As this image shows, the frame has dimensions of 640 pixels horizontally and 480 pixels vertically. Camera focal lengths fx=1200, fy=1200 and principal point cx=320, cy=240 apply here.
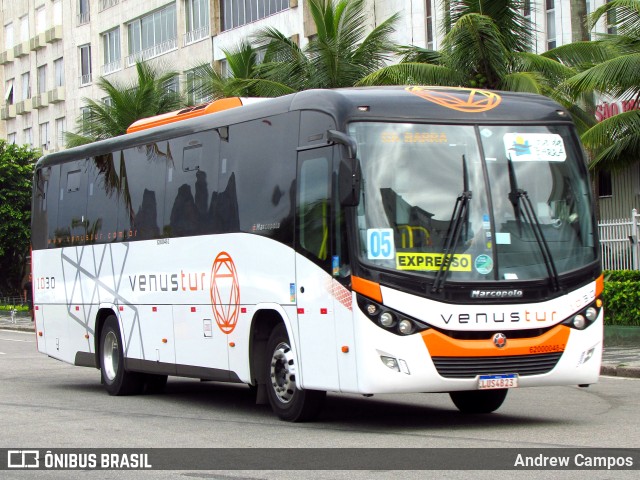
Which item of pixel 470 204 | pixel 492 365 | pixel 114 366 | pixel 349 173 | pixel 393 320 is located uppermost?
pixel 349 173

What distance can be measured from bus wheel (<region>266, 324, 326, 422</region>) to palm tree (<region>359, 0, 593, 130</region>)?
12700 mm

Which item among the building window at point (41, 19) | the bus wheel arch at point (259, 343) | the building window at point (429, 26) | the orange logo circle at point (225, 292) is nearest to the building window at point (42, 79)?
the building window at point (41, 19)

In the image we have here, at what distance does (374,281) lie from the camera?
1080 centimetres

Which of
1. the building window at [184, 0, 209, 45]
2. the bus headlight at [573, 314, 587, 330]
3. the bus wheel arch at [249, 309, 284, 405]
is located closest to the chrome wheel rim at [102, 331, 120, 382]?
the bus wheel arch at [249, 309, 284, 405]

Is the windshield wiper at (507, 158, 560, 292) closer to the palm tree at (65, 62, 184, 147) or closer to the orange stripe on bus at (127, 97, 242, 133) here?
the orange stripe on bus at (127, 97, 242, 133)

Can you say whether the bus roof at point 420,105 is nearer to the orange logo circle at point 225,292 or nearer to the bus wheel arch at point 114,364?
the orange logo circle at point 225,292

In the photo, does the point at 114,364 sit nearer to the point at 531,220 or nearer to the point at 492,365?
the point at 492,365

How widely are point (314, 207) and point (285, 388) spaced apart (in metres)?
1.96

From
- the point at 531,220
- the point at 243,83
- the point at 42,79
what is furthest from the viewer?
the point at 42,79

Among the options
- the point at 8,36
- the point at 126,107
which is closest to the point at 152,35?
the point at 126,107

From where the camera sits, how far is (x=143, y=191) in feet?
51.1

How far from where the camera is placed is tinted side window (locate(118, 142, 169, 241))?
49.5ft

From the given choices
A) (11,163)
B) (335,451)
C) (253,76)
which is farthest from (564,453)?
(11,163)

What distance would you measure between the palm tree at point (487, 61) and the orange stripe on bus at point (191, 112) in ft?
29.9
